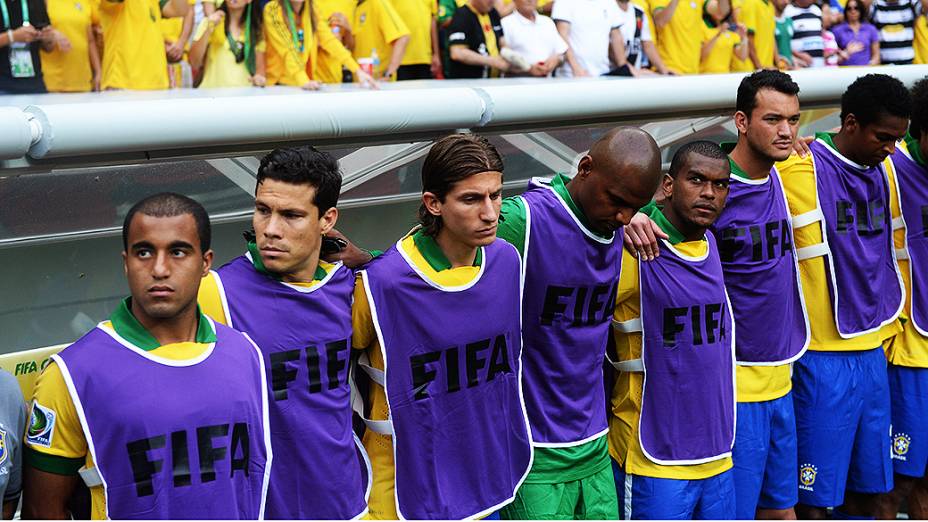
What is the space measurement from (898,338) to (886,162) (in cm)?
72

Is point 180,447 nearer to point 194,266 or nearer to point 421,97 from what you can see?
point 194,266

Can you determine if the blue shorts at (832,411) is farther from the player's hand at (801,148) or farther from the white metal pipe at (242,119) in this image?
the white metal pipe at (242,119)

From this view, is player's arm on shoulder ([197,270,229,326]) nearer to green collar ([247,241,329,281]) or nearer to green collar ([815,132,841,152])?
green collar ([247,241,329,281])

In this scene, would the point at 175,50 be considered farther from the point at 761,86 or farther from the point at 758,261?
the point at 758,261

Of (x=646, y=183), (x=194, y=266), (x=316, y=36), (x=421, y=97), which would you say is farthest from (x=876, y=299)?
(x=316, y=36)

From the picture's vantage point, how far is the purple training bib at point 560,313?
3234mm

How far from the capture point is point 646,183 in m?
3.11

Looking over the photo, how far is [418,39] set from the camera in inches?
279

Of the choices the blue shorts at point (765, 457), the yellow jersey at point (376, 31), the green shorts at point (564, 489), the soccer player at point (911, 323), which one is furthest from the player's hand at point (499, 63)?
the green shorts at point (564, 489)

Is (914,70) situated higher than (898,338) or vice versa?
(914,70)

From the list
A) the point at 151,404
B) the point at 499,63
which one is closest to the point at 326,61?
the point at 499,63

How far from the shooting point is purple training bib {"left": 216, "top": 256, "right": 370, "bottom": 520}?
270cm

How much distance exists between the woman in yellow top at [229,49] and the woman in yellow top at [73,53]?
595 mm

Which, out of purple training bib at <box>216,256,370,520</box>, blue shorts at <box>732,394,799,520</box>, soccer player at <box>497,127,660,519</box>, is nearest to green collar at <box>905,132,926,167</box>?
blue shorts at <box>732,394,799,520</box>
